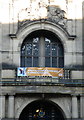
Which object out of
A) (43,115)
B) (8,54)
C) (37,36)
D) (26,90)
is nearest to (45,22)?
(37,36)

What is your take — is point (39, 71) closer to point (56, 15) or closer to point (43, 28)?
point (43, 28)

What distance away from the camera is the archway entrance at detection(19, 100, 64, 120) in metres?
24.2

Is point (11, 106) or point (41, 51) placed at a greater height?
point (41, 51)

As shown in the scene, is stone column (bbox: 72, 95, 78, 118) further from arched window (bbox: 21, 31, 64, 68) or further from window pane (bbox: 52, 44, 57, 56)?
window pane (bbox: 52, 44, 57, 56)

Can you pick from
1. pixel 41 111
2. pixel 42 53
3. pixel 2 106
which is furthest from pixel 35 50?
pixel 2 106

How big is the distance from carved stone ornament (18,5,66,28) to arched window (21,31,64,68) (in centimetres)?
108

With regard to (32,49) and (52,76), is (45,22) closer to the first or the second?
(32,49)

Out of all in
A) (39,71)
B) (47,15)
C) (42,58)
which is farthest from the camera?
(42,58)

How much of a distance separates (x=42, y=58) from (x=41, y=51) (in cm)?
52

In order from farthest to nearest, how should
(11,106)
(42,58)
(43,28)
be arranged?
(42,58) < (43,28) < (11,106)

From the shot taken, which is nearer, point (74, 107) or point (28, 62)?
point (74, 107)

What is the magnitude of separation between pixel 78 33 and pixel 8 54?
508 cm

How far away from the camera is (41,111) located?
79.6 ft

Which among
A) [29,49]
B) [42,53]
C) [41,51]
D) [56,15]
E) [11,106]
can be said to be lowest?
[11,106]
